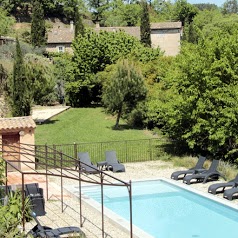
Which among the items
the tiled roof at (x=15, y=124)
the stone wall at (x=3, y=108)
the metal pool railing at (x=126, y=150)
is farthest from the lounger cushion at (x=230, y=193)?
the stone wall at (x=3, y=108)

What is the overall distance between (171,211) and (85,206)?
3.62 meters

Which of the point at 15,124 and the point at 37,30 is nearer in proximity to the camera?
the point at 15,124

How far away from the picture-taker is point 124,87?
35.5m

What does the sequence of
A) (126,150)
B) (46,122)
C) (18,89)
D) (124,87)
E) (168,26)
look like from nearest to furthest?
1. (126,150)
2. (18,89)
3. (124,87)
4. (46,122)
5. (168,26)

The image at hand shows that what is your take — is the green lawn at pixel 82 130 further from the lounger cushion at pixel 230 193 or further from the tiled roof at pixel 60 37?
the tiled roof at pixel 60 37

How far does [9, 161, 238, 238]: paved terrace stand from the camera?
585 inches

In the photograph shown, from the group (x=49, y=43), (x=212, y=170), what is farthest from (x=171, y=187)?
(x=49, y=43)

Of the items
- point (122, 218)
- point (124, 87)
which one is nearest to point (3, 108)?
point (124, 87)

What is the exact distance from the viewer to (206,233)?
626 inches

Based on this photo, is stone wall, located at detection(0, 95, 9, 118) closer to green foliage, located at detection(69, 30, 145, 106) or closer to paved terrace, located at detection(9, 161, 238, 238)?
green foliage, located at detection(69, 30, 145, 106)

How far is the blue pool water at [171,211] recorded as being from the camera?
16.3m

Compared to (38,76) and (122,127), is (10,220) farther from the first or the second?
(38,76)

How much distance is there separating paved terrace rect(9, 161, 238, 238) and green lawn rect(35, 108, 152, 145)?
7888mm

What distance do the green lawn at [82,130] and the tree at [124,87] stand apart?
7.90 feet
